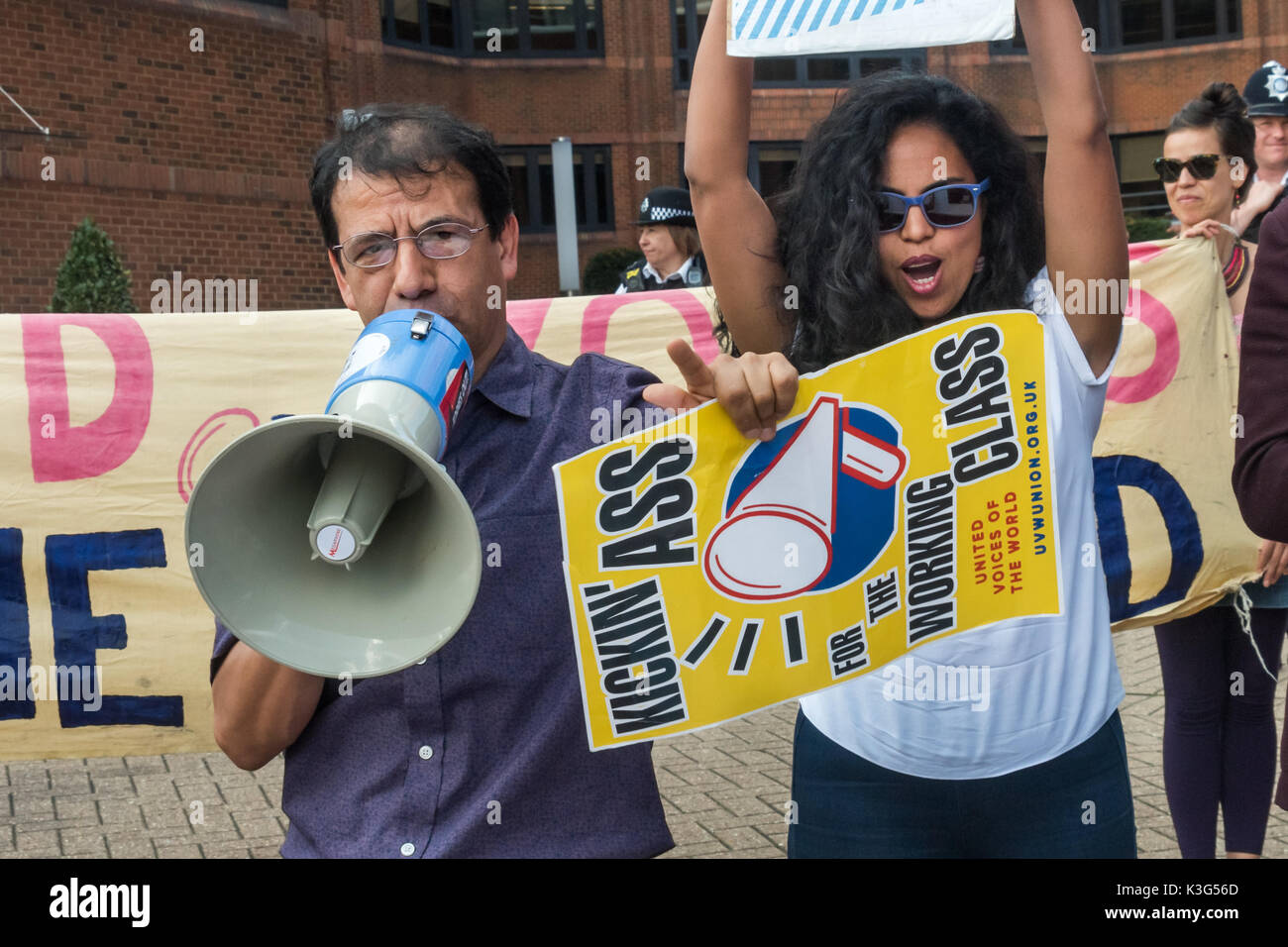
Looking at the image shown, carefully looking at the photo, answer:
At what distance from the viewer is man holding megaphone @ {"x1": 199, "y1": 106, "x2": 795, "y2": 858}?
1744mm

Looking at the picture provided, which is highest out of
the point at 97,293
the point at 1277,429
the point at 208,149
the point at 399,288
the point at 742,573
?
the point at 208,149

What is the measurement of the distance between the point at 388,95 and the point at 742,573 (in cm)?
1963

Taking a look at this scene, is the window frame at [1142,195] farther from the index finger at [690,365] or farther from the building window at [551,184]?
the index finger at [690,365]

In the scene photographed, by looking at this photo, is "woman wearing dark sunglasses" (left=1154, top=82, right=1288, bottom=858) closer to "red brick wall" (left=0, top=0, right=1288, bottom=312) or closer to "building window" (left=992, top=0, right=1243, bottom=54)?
"red brick wall" (left=0, top=0, right=1288, bottom=312)

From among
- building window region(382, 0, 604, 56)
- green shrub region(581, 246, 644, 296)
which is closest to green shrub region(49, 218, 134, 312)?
green shrub region(581, 246, 644, 296)

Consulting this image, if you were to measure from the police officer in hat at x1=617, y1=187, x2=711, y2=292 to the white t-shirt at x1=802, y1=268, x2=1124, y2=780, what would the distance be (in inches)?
177

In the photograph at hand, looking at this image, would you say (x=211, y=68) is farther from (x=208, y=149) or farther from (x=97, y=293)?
(x=97, y=293)

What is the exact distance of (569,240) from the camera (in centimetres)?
1342

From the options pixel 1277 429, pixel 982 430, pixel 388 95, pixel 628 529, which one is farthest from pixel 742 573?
pixel 388 95

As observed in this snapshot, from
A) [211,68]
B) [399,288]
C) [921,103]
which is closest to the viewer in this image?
[399,288]

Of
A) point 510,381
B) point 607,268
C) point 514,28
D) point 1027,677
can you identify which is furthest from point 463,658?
point 514,28

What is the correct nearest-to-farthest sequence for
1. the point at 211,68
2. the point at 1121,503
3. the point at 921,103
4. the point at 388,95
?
1. the point at 921,103
2. the point at 1121,503
3. the point at 211,68
4. the point at 388,95

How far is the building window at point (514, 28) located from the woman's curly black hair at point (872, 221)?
21.0m

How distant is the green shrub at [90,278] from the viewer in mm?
12578
